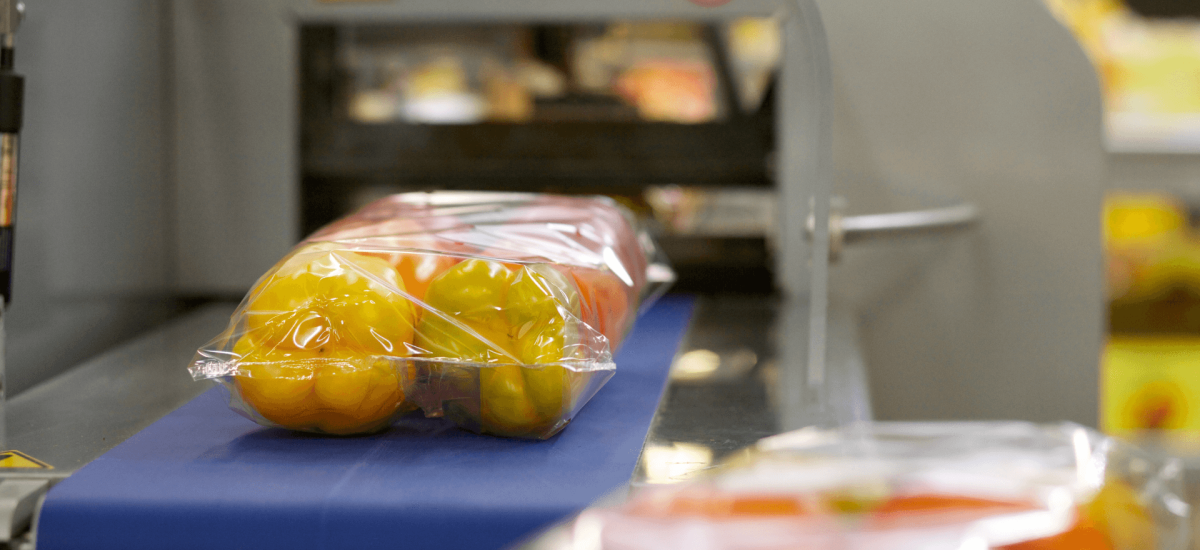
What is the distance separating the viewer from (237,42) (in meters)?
1.39

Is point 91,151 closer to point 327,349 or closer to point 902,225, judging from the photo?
point 327,349

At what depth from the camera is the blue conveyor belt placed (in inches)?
24.2

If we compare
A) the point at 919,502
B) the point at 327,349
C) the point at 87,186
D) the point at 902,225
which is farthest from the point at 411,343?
the point at 902,225

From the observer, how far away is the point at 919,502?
1.15 ft

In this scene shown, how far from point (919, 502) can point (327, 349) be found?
460 millimetres

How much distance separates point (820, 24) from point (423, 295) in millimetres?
441

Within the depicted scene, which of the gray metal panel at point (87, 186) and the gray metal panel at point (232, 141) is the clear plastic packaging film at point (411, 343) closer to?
the gray metal panel at point (87, 186)

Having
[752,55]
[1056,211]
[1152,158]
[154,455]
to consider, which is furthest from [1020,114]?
[154,455]

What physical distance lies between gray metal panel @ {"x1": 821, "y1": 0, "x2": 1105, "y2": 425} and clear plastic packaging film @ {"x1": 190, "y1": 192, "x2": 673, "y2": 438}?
814 millimetres

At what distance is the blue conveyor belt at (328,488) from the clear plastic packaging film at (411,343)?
0.03 metres

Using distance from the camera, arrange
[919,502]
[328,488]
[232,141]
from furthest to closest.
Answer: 1. [232,141]
2. [328,488]
3. [919,502]

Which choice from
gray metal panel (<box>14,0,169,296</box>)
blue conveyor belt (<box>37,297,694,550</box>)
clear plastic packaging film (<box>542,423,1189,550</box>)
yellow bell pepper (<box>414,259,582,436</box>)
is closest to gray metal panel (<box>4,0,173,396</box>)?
gray metal panel (<box>14,0,169,296</box>)

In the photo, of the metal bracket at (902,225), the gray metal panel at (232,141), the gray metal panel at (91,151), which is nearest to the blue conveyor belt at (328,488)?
the gray metal panel at (91,151)

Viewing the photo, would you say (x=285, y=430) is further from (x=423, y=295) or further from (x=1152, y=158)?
(x=1152, y=158)
